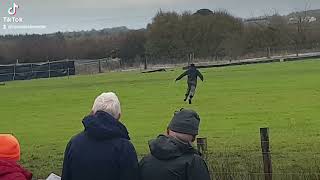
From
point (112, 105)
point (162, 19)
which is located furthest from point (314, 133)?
point (162, 19)

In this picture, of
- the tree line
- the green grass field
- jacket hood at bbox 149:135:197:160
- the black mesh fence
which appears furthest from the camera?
the tree line

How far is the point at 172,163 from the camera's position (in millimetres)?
4594

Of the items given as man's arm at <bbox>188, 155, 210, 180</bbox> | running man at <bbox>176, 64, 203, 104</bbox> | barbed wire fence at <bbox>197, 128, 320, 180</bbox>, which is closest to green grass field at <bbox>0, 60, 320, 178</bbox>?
barbed wire fence at <bbox>197, 128, 320, 180</bbox>

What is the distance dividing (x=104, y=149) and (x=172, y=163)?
597 mm

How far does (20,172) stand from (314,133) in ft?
40.3

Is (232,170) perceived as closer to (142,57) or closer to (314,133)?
(314,133)

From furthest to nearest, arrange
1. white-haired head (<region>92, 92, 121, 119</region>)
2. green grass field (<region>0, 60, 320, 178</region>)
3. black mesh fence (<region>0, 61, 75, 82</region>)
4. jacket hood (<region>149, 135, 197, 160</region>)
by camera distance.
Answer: black mesh fence (<region>0, 61, 75, 82</region>) → green grass field (<region>0, 60, 320, 178</region>) → white-haired head (<region>92, 92, 121, 119</region>) → jacket hood (<region>149, 135, 197, 160</region>)

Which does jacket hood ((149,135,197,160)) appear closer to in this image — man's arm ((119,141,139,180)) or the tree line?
man's arm ((119,141,139,180))

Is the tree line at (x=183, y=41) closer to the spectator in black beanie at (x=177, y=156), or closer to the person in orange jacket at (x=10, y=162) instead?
the spectator in black beanie at (x=177, y=156)

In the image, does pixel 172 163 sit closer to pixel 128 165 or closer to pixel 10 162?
pixel 128 165

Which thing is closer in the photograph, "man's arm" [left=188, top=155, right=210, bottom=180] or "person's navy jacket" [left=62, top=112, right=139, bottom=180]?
"man's arm" [left=188, top=155, right=210, bottom=180]

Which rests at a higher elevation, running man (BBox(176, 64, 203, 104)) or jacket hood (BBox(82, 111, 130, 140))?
jacket hood (BBox(82, 111, 130, 140))

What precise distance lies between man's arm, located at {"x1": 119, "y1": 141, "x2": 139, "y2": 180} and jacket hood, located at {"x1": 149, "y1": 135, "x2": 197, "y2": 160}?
0.72 feet

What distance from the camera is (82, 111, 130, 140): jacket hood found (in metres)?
4.83
